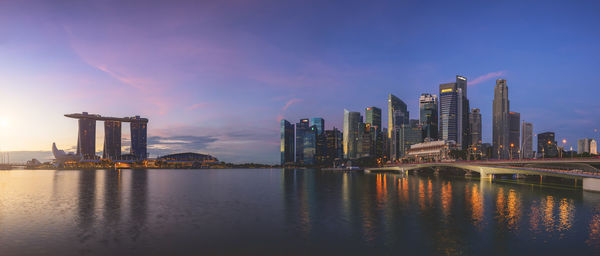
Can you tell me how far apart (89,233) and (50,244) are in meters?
4.49

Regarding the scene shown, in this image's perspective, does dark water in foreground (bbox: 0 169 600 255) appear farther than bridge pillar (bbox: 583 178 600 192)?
No

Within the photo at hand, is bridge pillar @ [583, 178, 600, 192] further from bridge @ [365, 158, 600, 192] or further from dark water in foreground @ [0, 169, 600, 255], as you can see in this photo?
dark water in foreground @ [0, 169, 600, 255]

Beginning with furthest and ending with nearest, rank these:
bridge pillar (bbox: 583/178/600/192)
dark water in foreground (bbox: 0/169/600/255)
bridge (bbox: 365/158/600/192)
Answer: bridge (bbox: 365/158/600/192), bridge pillar (bbox: 583/178/600/192), dark water in foreground (bbox: 0/169/600/255)

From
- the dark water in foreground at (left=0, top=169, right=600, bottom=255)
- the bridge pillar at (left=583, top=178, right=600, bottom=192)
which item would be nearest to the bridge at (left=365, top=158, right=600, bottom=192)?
the bridge pillar at (left=583, top=178, right=600, bottom=192)

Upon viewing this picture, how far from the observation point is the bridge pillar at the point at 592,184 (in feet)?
257

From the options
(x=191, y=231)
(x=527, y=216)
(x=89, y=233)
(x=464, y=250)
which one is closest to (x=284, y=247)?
(x=191, y=231)

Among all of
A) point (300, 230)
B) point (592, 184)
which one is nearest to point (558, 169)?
point (592, 184)

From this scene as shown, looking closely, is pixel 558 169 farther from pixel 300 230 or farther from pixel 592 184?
pixel 300 230

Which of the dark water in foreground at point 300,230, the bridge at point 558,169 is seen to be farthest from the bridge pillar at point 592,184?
the dark water in foreground at point 300,230

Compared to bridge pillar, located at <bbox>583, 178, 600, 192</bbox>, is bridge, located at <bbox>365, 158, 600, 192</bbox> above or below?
above

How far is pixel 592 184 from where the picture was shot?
262ft

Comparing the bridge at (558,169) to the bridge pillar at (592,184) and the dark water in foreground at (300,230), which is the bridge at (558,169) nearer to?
the bridge pillar at (592,184)

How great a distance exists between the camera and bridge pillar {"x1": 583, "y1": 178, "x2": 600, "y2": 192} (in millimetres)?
78188

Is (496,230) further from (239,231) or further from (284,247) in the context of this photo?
(239,231)
